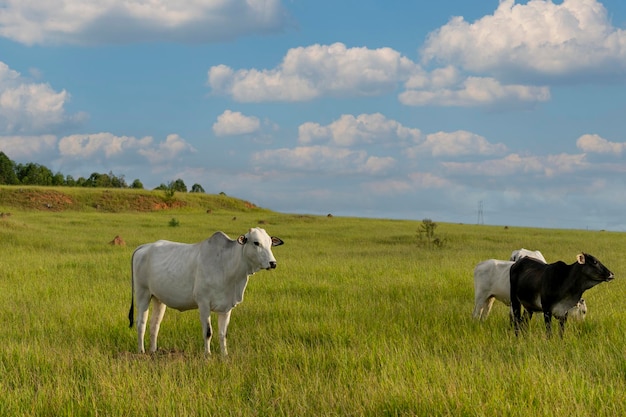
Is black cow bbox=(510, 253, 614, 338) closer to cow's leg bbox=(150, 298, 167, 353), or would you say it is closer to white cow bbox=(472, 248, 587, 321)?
white cow bbox=(472, 248, 587, 321)

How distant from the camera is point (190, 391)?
21.3 ft

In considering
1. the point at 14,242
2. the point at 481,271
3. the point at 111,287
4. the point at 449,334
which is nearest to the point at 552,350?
the point at 449,334

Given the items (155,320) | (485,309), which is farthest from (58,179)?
(485,309)

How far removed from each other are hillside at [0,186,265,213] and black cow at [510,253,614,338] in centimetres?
6454

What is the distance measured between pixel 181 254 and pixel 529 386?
5.43 metres

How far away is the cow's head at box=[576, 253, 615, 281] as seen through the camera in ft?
29.3

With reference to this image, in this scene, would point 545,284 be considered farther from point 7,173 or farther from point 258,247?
point 7,173

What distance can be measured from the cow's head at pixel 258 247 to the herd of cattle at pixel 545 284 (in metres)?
4.42

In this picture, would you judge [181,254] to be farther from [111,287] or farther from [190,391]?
[111,287]

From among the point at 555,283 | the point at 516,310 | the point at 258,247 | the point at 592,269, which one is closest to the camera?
the point at 258,247

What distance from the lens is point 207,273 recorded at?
28.5 feet

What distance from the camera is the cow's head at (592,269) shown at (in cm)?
894

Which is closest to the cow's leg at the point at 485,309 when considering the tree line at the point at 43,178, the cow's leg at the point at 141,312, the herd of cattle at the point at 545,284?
the herd of cattle at the point at 545,284

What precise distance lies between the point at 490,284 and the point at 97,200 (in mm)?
69605
